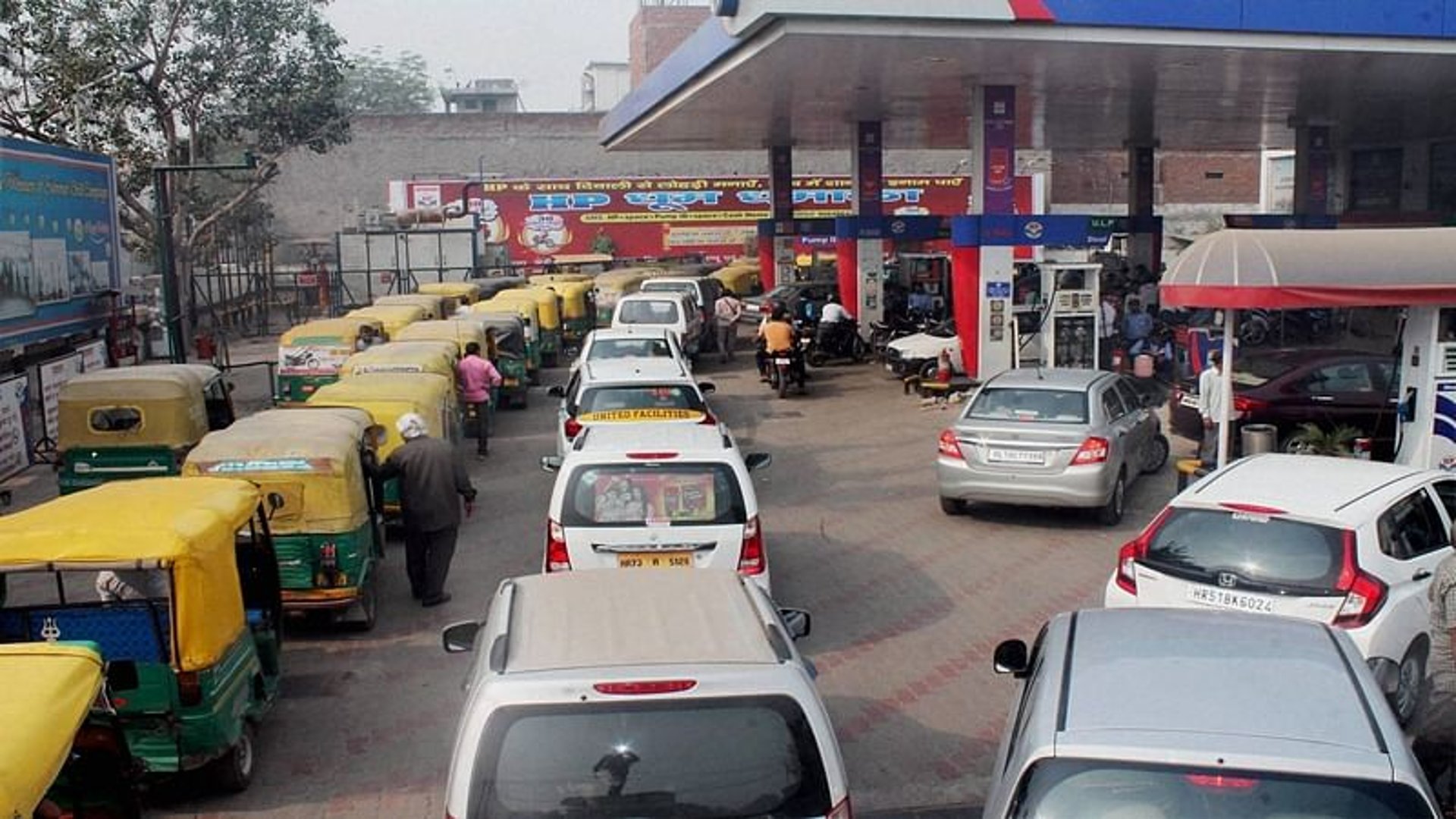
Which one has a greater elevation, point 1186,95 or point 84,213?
point 1186,95

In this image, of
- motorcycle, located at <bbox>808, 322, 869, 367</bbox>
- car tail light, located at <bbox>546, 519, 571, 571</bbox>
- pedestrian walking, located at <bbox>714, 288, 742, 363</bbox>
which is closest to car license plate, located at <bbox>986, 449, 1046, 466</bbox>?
car tail light, located at <bbox>546, 519, 571, 571</bbox>

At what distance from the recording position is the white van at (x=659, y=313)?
85.9 feet

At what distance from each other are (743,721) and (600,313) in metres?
31.0

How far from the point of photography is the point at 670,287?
3059cm

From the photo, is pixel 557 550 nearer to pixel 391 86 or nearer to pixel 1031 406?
pixel 1031 406

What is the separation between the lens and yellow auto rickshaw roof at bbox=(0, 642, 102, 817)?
4277mm

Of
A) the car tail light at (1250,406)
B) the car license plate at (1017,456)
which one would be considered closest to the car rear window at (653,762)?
the car license plate at (1017,456)

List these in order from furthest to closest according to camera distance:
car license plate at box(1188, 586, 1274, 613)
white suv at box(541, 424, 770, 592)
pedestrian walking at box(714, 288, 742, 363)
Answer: pedestrian walking at box(714, 288, 742, 363) < white suv at box(541, 424, 770, 592) < car license plate at box(1188, 586, 1274, 613)

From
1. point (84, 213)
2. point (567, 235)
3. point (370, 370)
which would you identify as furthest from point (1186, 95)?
point (567, 235)

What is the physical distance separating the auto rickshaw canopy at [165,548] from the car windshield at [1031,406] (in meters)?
8.08

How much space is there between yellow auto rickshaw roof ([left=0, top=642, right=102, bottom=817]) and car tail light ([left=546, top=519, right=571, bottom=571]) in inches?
178

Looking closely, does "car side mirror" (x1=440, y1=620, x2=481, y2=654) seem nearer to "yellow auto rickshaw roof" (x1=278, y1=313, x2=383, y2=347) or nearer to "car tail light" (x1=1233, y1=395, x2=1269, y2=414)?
"car tail light" (x1=1233, y1=395, x2=1269, y2=414)

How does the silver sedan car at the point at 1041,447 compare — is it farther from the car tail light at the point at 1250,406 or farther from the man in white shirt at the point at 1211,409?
the car tail light at the point at 1250,406

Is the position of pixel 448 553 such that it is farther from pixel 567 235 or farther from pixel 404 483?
pixel 567 235
